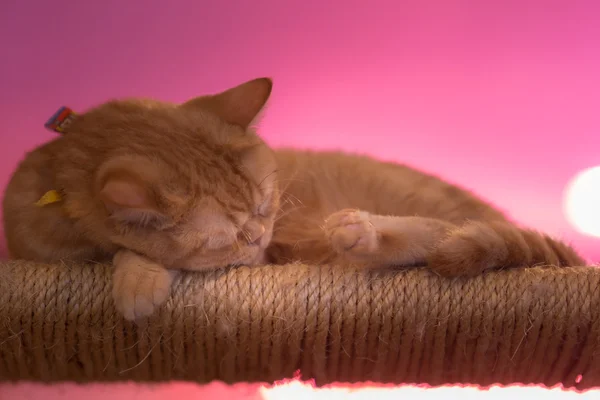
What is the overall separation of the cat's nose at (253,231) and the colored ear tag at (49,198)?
37 cm

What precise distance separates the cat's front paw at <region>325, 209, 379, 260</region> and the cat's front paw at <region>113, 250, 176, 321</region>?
0.30 meters

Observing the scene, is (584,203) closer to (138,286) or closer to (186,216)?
(186,216)

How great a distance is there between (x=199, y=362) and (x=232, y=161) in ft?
1.30

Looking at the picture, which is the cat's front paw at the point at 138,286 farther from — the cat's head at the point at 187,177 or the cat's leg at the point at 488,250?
the cat's leg at the point at 488,250

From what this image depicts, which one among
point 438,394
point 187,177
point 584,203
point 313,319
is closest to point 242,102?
point 187,177

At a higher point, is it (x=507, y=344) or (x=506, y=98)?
(x=506, y=98)

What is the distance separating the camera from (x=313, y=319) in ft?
3.24

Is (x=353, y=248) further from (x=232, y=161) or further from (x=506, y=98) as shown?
(x=506, y=98)

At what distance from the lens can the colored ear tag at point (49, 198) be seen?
3.66ft

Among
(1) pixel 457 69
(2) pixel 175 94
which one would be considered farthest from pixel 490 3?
(2) pixel 175 94

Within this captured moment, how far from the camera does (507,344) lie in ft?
3.27

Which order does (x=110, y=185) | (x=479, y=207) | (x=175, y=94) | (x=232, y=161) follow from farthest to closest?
(x=175, y=94), (x=479, y=207), (x=232, y=161), (x=110, y=185)

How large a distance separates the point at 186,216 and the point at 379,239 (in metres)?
0.35

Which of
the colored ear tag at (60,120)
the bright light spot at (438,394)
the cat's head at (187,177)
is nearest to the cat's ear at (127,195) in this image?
the cat's head at (187,177)
